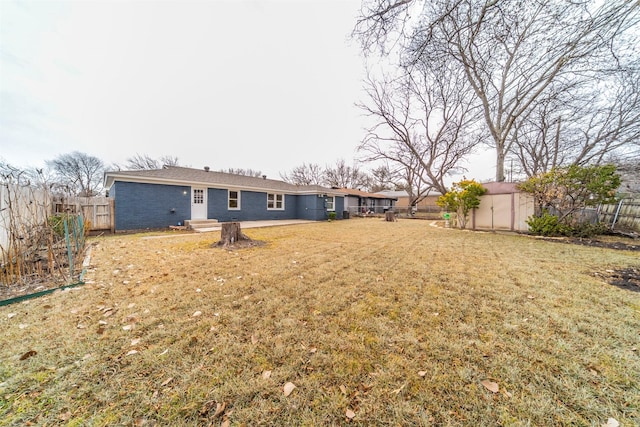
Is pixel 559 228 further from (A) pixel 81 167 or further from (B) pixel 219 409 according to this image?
(A) pixel 81 167

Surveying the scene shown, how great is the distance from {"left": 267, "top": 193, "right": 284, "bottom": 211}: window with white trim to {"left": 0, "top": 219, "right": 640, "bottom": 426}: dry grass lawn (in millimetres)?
Result: 11602

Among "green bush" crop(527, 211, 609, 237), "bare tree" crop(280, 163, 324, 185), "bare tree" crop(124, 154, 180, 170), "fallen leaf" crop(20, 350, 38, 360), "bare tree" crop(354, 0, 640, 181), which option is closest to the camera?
"fallen leaf" crop(20, 350, 38, 360)

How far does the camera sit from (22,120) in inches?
494

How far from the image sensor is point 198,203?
38.3ft

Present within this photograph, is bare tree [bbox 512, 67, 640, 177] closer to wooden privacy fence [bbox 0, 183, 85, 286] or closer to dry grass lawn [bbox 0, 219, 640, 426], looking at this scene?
dry grass lawn [bbox 0, 219, 640, 426]

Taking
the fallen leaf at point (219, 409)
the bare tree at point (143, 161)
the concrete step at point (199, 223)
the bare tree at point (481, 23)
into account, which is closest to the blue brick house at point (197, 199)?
the concrete step at point (199, 223)

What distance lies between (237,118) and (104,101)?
659 cm

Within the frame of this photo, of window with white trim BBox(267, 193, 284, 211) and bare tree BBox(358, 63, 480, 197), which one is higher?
bare tree BBox(358, 63, 480, 197)

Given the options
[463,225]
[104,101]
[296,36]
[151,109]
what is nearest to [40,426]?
[296,36]

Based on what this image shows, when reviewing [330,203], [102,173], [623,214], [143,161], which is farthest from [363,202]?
[102,173]

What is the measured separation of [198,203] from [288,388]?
1216cm

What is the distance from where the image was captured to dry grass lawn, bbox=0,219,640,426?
54.8 inches

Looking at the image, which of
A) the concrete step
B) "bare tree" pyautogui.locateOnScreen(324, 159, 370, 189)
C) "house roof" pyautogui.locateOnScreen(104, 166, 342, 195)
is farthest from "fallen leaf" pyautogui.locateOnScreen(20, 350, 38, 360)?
"bare tree" pyautogui.locateOnScreen(324, 159, 370, 189)

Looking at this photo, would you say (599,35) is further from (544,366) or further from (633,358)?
(544,366)
